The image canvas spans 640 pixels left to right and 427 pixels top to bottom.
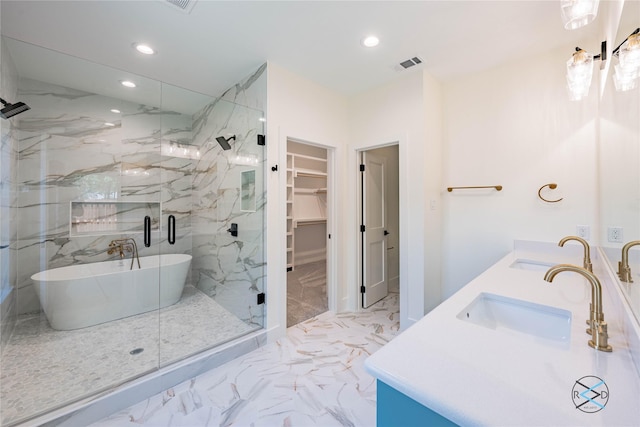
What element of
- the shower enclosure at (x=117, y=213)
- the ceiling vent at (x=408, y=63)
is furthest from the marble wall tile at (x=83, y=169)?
the ceiling vent at (x=408, y=63)

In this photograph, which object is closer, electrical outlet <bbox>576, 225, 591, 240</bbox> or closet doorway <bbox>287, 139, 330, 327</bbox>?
electrical outlet <bbox>576, 225, 591, 240</bbox>

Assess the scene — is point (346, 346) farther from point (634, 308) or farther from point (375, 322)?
point (634, 308)

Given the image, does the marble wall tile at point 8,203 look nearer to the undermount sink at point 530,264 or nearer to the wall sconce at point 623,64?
the wall sconce at point 623,64

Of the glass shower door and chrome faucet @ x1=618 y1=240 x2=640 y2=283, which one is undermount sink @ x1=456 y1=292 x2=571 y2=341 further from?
the glass shower door

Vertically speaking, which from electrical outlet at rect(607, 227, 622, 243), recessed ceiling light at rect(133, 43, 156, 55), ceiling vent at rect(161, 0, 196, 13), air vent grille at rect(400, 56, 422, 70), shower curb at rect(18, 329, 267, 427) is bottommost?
shower curb at rect(18, 329, 267, 427)

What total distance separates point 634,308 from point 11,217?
375 cm

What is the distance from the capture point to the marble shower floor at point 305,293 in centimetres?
310

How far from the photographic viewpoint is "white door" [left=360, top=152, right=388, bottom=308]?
3266 millimetres

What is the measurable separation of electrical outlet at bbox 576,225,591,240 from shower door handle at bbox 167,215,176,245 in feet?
13.2

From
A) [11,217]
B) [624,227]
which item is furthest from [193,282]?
[624,227]

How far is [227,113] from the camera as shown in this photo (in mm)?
3039

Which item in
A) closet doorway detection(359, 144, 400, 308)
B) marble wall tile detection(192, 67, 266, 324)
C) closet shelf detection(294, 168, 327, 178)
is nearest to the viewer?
marble wall tile detection(192, 67, 266, 324)

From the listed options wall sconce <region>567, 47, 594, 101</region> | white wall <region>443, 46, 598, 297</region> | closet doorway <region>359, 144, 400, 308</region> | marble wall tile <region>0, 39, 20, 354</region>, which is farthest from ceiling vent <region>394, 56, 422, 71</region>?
marble wall tile <region>0, 39, 20, 354</region>

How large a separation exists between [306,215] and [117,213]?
10.9ft
